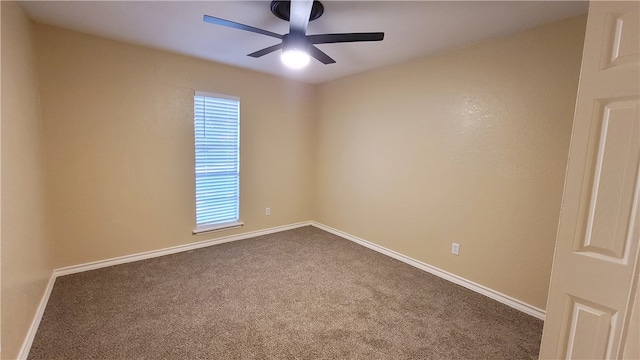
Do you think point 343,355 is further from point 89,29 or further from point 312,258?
point 89,29

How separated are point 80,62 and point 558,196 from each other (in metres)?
4.51

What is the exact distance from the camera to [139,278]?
2734 millimetres

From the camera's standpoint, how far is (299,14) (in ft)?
6.06

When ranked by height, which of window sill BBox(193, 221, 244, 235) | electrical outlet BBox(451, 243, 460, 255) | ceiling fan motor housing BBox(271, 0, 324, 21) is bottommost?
window sill BBox(193, 221, 244, 235)

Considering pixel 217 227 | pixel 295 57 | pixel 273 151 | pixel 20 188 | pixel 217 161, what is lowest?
pixel 217 227

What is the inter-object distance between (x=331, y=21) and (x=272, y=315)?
8.12 feet

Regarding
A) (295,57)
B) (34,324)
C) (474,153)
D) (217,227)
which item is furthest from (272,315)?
(474,153)

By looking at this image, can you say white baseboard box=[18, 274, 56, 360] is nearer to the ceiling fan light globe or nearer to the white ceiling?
the white ceiling

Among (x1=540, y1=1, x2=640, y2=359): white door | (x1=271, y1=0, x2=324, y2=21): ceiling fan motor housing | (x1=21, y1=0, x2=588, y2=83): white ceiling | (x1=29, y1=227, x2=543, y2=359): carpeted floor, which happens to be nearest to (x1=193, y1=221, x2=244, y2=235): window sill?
(x1=29, y1=227, x2=543, y2=359): carpeted floor

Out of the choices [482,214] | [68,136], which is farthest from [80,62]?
[482,214]

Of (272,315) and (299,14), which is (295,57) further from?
Result: (272,315)

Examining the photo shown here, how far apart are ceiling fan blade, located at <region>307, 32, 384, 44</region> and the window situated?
1982 millimetres

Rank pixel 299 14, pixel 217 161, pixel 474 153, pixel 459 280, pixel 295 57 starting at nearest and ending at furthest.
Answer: pixel 299 14 → pixel 295 57 → pixel 474 153 → pixel 459 280 → pixel 217 161

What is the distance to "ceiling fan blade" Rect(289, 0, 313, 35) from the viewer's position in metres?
1.73
